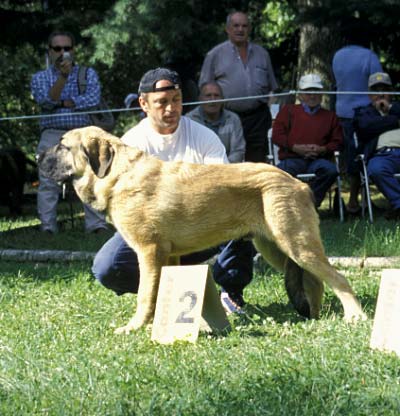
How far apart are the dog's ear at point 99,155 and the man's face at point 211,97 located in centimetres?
456

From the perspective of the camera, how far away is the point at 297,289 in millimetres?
5957

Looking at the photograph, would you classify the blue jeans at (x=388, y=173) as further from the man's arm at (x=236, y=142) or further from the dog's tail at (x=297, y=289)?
the dog's tail at (x=297, y=289)

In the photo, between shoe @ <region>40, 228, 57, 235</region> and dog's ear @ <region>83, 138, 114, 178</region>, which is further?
shoe @ <region>40, 228, 57, 235</region>

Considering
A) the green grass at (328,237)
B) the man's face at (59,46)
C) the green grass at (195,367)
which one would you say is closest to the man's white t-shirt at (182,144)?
the green grass at (195,367)

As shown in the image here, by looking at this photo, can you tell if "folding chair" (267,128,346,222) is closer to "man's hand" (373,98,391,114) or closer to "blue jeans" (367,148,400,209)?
"blue jeans" (367,148,400,209)

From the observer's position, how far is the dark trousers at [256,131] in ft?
37.1

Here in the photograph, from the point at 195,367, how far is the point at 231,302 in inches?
69.1

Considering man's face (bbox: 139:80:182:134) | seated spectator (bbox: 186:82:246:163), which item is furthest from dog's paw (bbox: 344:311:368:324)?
seated spectator (bbox: 186:82:246:163)

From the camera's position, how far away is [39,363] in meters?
4.88

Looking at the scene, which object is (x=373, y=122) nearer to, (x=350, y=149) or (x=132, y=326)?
(x=350, y=149)

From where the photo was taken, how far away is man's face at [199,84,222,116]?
33.6 feet

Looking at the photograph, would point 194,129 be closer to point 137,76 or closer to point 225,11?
point 225,11

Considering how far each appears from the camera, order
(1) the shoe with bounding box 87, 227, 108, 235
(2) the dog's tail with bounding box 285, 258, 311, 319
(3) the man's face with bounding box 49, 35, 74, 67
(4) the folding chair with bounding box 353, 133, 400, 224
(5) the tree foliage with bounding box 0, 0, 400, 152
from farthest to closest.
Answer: (5) the tree foliage with bounding box 0, 0, 400, 152
(4) the folding chair with bounding box 353, 133, 400, 224
(1) the shoe with bounding box 87, 227, 108, 235
(3) the man's face with bounding box 49, 35, 74, 67
(2) the dog's tail with bounding box 285, 258, 311, 319

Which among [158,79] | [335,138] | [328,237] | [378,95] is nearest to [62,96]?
[335,138]
